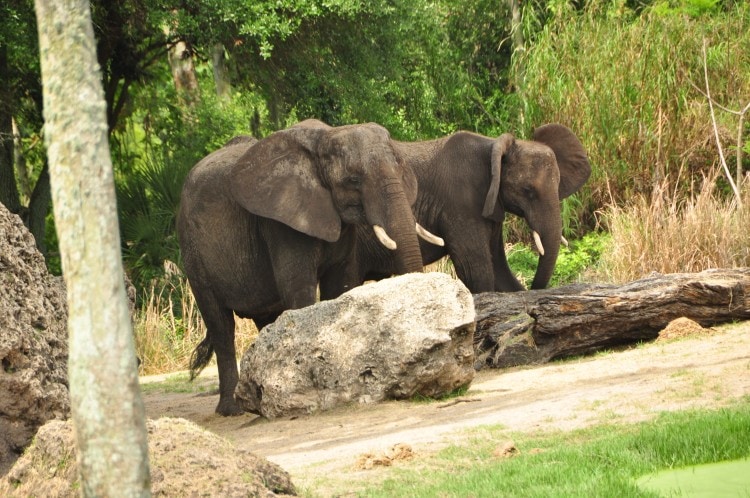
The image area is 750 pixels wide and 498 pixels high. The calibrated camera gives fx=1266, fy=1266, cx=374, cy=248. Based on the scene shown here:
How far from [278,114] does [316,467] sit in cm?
1484

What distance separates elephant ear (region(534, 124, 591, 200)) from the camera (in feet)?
50.8

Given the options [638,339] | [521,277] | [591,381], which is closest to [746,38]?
[521,277]

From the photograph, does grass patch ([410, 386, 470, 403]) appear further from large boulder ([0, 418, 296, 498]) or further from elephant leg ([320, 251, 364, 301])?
large boulder ([0, 418, 296, 498])

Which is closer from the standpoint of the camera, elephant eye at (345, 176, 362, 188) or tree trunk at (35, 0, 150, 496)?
tree trunk at (35, 0, 150, 496)

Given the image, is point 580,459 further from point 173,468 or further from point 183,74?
point 183,74

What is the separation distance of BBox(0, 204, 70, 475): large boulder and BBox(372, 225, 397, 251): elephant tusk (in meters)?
3.86

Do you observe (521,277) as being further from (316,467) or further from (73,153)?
(73,153)

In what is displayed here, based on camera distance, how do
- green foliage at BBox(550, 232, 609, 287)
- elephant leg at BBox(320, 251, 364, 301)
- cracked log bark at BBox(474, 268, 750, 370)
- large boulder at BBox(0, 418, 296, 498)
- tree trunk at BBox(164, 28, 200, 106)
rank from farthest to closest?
tree trunk at BBox(164, 28, 200, 106) → green foliage at BBox(550, 232, 609, 287) → elephant leg at BBox(320, 251, 364, 301) → cracked log bark at BBox(474, 268, 750, 370) → large boulder at BBox(0, 418, 296, 498)

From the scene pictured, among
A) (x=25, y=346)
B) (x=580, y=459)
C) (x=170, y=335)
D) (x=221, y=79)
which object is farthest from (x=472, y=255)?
(x=221, y=79)

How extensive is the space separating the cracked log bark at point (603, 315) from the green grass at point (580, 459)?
3.90 metres

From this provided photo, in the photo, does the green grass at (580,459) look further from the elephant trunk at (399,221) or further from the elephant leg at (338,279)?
the elephant leg at (338,279)

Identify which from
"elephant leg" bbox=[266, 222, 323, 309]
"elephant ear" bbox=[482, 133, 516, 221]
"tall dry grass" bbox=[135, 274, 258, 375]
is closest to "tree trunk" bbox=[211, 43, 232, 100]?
"tall dry grass" bbox=[135, 274, 258, 375]

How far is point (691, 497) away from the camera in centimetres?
607

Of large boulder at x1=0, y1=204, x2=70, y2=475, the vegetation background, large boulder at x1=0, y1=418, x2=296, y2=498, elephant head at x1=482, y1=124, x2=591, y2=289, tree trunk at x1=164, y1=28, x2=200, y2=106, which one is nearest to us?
large boulder at x1=0, y1=418, x2=296, y2=498
